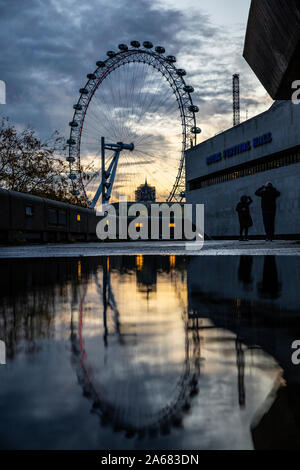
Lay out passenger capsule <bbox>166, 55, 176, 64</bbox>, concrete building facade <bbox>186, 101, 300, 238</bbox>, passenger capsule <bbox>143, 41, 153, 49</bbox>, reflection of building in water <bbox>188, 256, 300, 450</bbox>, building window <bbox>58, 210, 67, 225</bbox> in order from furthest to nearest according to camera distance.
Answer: passenger capsule <bbox>166, 55, 176, 64</bbox> → passenger capsule <bbox>143, 41, 153, 49</bbox> → concrete building facade <bbox>186, 101, 300, 238</bbox> → building window <bbox>58, 210, 67, 225</bbox> → reflection of building in water <bbox>188, 256, 300, 450</bbox>

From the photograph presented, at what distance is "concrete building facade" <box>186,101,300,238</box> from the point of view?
82.1 ft

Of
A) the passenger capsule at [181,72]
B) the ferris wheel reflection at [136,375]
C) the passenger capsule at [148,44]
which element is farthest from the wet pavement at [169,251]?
the passenger capsule at [181,72]

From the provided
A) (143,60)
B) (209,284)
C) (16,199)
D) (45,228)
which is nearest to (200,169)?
(143,60)

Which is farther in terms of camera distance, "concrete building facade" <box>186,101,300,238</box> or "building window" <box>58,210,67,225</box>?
"concrete building facade" <box>186,101,300,238</box>

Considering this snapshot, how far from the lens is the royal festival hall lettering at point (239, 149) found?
28031 mm

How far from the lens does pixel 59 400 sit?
1.04 metres

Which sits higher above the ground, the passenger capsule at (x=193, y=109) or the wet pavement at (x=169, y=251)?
the passenger capsule at (x=193, y=109)

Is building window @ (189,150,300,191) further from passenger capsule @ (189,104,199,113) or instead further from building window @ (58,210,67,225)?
building window @ (58,210,67,225)

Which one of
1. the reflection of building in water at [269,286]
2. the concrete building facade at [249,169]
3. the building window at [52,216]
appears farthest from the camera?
the concrete building facade at [249,169]

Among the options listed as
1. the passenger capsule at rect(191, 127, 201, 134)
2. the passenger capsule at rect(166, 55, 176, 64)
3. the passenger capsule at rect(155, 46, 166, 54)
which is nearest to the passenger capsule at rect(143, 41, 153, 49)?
the passenger capsule at rect(155, 46, 166, 54)

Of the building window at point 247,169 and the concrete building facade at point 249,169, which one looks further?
the building window at point 247,169

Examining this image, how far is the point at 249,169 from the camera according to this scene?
3069 centimetres

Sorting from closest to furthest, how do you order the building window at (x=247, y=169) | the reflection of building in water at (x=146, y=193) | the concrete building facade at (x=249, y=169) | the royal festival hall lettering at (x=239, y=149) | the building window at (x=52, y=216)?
the building window at (x=52, y=216), the concrete building facade at (x=249, y=169), the building window at (x=247, y=169), the royal festival hall lettering at (x=239, y=149), the reflection of building in water at (x=146, y=193)

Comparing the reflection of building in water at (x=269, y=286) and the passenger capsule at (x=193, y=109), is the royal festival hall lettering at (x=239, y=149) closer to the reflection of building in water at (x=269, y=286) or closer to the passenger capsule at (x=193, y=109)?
the passenger capsule at (x=193, y=109)
